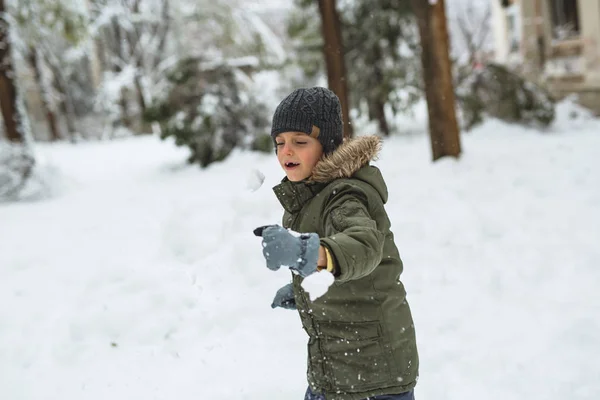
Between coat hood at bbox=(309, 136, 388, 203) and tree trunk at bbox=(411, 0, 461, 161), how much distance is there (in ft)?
21.2

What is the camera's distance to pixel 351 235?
156 cm

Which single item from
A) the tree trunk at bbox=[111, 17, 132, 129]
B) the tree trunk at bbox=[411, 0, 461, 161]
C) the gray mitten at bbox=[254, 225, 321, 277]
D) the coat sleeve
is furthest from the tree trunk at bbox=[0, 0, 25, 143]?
the tree trunk at bbox=[111, 17, 132, 129]

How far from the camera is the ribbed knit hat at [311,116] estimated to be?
6.26ft

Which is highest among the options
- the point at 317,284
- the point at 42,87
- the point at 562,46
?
the point at 42,87

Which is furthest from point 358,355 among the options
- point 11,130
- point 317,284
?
point 11,130

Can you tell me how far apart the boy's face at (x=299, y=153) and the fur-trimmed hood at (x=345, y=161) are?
4 cm

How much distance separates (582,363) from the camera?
3.45 metres

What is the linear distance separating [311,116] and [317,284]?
0.70 metres

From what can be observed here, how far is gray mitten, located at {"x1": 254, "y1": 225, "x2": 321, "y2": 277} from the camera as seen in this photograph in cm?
140

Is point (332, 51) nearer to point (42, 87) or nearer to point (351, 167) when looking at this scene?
point (351, 167)

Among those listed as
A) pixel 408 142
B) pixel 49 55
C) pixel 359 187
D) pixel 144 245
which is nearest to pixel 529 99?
pixel 408 142

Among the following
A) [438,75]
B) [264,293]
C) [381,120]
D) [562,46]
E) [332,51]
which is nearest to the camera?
[264,293]

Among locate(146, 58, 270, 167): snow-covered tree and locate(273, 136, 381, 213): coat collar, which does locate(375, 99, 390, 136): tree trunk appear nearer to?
locate(146, 58, 270, 167): snow-covered tree

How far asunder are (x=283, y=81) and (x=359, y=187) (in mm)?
12976
